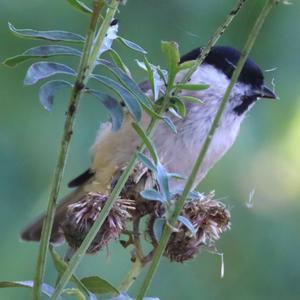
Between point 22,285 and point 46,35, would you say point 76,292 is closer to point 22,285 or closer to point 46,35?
point 22,285

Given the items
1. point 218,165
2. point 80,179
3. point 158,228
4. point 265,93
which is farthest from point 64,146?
point 218,165

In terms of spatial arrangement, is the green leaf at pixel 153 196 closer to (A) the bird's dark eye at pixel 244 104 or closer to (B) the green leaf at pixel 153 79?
(B) the green leaf at pixel 153 79

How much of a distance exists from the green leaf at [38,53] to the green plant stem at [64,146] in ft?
0.25

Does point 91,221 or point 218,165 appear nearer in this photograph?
point 91,221

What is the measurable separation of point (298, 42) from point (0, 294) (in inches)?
48.0

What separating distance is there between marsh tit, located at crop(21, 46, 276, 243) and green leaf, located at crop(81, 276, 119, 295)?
3.73 ft

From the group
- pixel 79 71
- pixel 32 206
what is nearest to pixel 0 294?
pixel 32 206

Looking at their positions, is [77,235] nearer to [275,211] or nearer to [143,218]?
[143,218]

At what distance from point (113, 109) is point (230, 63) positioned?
1530 mm

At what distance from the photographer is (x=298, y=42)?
8.61ft

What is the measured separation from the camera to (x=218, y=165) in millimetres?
2670

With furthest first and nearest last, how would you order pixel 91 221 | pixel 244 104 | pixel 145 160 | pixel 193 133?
pixel 244 104, pixel 193 133, pixel 91 221, pixel 145 160

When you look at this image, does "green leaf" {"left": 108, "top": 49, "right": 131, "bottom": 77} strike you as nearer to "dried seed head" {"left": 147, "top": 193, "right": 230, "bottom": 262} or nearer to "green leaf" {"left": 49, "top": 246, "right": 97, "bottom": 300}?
"green leaf" {"left": 49, "top": 246, "right": 97, "bottom": 300}

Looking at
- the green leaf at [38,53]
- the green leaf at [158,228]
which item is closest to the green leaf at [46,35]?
the green leaf at [38,53]
